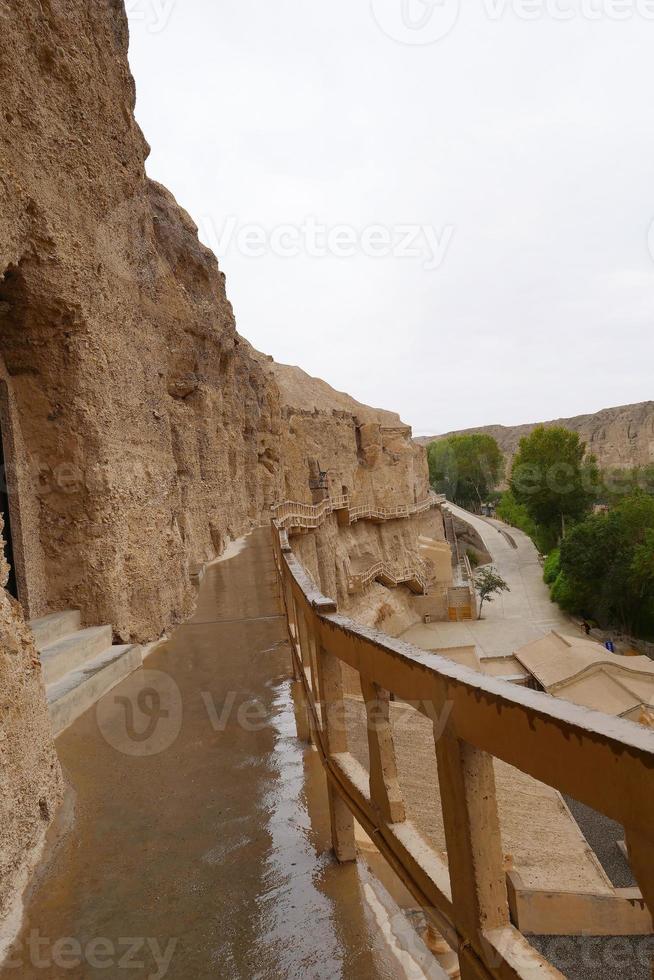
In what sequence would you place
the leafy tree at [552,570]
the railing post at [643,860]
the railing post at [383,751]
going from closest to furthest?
the railing post at [643,860], the railing post at [383,751], the leafy tree at [552,570]

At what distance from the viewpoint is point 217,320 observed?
1680 centimetres

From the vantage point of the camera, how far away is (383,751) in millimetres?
2076

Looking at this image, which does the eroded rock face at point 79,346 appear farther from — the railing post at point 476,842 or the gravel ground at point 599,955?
the gravel ground at point 599,955

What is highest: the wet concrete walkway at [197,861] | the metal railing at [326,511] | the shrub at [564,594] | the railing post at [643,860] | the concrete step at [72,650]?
the metal railing at [326,511]

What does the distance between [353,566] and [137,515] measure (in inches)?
983

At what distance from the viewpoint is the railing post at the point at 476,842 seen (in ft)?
4.74

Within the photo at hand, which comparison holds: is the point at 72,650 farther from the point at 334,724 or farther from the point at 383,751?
the point at 383,751

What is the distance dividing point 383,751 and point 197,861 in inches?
48.2

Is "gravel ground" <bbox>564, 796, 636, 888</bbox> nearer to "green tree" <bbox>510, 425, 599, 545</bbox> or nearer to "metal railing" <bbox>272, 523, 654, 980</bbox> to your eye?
"metal railing" <bbox>272, 523, 654, 980</bbox>

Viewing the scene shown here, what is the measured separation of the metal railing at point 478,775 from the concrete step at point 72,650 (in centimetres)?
338

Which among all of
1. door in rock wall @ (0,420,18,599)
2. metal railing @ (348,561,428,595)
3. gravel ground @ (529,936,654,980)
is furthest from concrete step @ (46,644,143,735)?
metal railing @ (348,561,428,595)

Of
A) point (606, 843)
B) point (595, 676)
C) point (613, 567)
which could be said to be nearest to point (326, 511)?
point (595, 676)

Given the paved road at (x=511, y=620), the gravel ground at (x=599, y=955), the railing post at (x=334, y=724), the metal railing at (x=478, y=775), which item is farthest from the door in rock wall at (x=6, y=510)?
the paved road at (x=511, y=620)

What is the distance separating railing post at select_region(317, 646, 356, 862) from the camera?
2678 millimetres
